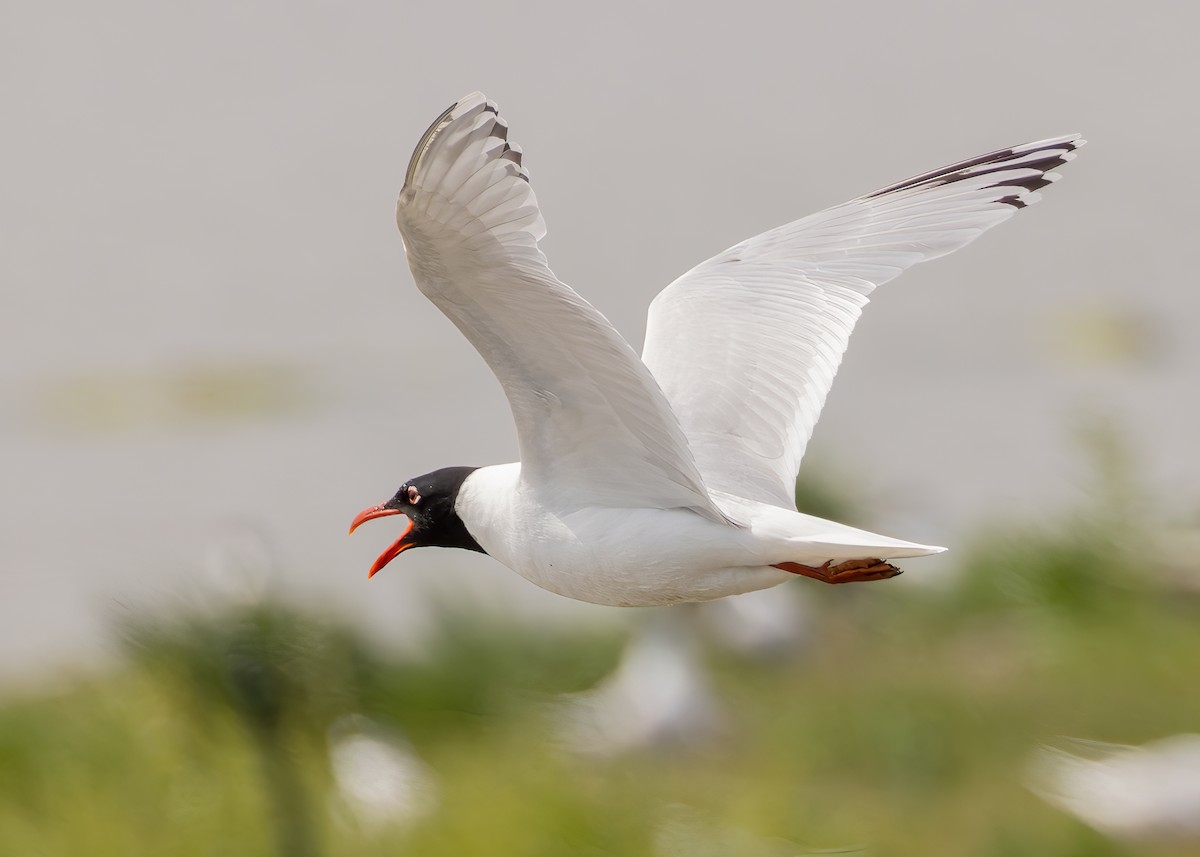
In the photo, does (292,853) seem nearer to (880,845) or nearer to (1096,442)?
(880,845)

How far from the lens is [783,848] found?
4.43 m

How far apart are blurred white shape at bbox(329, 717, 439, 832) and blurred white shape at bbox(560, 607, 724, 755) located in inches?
20.2

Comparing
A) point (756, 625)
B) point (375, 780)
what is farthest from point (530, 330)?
point (756, 625)

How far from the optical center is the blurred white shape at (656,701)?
17.1ft

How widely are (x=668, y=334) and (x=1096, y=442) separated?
309 centimetres

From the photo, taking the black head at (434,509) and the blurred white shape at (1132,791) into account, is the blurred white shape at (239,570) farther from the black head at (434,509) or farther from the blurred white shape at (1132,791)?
the blurred white shape at (1132,791)

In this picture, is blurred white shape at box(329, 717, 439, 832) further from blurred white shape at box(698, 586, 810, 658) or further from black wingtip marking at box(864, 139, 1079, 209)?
black wingtip marking at box(864, 139, 1079, 209)

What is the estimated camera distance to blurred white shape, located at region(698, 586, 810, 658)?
19.6 ft

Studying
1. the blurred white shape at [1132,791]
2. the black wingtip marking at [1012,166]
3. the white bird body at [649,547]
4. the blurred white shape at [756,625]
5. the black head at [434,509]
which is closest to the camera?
the white bird body at [649,547]

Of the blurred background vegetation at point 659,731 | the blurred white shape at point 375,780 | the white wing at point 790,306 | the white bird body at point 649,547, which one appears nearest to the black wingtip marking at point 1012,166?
the white wing at point 790,306

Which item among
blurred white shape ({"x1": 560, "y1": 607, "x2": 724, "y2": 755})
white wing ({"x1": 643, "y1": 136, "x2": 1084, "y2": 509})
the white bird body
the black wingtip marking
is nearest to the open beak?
the white bird body

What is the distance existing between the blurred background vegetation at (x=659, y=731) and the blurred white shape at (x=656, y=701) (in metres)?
0.01

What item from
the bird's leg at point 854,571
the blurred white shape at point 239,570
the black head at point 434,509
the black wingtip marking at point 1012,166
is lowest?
the blurred white shape at point 239,570

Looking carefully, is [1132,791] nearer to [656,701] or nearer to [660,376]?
[656,701]
